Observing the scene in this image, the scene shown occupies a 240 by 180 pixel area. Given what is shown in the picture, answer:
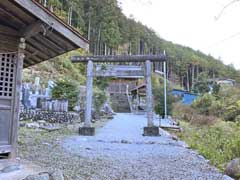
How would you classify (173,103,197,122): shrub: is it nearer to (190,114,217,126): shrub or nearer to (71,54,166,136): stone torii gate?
(190,114,217,126): shrub

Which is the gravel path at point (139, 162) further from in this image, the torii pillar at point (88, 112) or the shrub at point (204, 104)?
the shrub at point (204, 104)

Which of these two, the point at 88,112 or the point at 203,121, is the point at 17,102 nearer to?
the point at 88,112

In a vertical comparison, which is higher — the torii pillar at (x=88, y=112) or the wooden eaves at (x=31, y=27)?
the wooden eaves at (x=31, y=27)

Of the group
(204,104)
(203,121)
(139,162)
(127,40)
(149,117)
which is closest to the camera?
(139,162)

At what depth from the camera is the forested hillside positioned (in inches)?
1250

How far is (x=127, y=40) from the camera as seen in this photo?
45.9m

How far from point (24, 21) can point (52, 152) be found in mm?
3048

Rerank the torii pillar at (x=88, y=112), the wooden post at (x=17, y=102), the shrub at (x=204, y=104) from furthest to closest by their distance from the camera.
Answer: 1. the shrub at (x=204, y=104)
2. the torii pillar at (x=88, y=112)
3. the wooden post at (x=17, y=102)

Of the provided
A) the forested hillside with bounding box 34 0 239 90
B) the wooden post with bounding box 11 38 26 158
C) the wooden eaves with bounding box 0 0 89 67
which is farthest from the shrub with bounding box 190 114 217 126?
the wooden post with bounding box 11 38 26 158

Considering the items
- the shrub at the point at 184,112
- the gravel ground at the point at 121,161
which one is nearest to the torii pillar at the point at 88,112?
the gravel ground at the point at 121,161

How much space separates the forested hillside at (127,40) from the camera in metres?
31.7

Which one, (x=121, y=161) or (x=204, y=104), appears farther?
(x=204, y=104)

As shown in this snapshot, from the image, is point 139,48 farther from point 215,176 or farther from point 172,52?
point 215,176

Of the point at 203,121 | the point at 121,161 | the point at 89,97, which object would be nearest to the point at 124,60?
the point at 89,97
